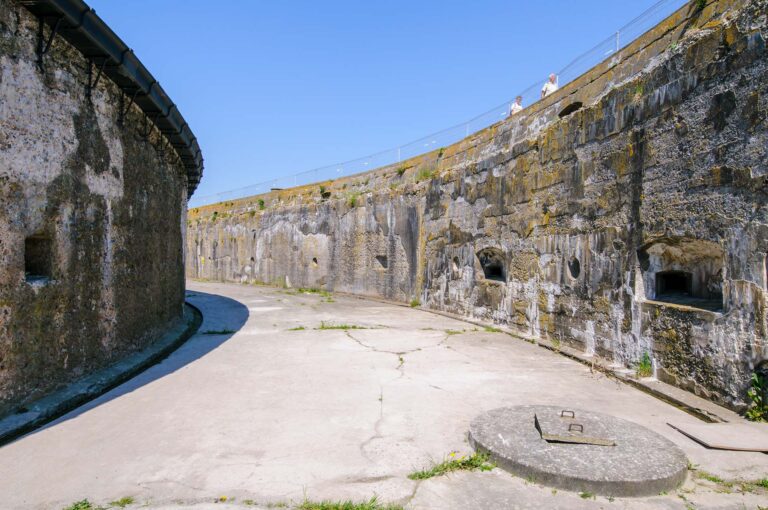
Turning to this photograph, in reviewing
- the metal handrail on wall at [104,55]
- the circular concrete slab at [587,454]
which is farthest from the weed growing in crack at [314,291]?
the circular concrete slab at [587,454]

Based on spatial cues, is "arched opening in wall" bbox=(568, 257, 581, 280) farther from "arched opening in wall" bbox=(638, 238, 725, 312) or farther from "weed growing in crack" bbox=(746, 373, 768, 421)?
"weed growing in crack" bbox=(746, 373, 768, 421)

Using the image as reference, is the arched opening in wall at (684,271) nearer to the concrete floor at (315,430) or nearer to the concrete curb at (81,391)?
the concrete floor at (315,430)

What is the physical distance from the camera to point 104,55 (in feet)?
17.3

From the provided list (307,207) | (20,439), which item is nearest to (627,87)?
(20,439)

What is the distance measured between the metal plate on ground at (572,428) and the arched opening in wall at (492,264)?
17.8 ft

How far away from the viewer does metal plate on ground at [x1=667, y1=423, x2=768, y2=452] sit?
372 centimetres

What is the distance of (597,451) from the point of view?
11.6ft

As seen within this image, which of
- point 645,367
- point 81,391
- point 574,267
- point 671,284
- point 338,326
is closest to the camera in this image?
point 81,391

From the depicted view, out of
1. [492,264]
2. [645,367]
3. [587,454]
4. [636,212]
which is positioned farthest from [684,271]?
[492,264]

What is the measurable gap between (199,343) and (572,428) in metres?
5.92

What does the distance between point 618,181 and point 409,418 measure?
13.0 ft

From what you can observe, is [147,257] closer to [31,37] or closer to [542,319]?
[31,37]

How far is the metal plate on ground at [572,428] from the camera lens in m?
3.68

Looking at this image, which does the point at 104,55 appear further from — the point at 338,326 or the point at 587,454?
the point at 338,326
